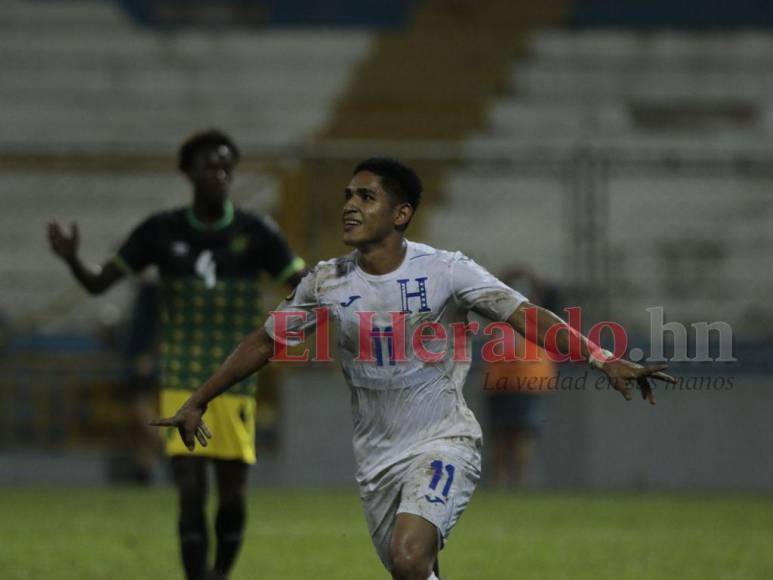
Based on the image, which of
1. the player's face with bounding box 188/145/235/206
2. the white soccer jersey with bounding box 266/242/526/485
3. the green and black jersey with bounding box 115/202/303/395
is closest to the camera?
the white soccer jersey with bounding box 266/242/526/485

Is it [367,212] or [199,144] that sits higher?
[199,144]

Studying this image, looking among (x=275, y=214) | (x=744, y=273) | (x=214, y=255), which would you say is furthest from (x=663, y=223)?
(x=214, y=255)

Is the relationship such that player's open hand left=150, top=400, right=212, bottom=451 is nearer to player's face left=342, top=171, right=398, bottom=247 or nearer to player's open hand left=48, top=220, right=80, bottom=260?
player's face left=342, top=171, right=398, bottom=247

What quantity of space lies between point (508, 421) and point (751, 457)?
256cm

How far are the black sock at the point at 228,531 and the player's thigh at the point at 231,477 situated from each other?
35mm

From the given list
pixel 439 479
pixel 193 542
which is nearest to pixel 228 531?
pixel 193 542

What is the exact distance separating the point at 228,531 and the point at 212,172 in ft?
5.88

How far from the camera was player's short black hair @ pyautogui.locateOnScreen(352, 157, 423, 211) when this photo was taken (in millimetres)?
6645

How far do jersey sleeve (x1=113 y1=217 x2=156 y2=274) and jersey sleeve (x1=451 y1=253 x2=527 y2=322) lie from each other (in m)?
2.72

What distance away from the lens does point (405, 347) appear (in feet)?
21.6

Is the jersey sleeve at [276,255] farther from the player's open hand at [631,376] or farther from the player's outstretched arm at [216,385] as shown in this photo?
the player's open hand at [631,376]

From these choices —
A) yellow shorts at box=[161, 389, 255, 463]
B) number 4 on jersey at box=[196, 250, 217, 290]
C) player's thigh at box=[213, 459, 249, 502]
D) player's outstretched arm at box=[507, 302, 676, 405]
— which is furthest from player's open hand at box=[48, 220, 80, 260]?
player's outstretched arm at box=[507, 302, 676, 405]

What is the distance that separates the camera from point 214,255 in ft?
29.1

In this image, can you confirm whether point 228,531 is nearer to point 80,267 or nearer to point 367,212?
point 80,267
